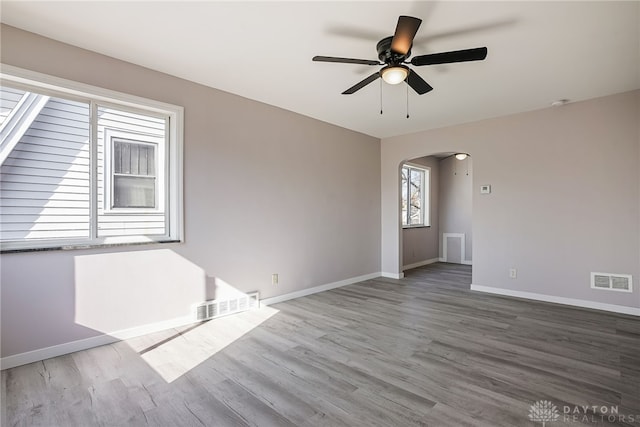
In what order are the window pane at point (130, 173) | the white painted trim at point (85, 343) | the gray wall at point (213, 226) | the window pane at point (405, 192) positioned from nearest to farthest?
1. the white painted trim at point (85, 343)
2. the gray wall at point (213, 226)
3. the window pane at point (130, 173)
4. the window pane at point (405, 192)

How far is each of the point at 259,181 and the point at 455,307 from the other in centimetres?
302

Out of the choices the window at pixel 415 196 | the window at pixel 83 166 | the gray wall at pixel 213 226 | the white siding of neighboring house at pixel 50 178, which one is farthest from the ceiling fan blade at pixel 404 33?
the window at pixel 415 196

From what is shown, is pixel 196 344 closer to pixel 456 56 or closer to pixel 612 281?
pixel 456 56

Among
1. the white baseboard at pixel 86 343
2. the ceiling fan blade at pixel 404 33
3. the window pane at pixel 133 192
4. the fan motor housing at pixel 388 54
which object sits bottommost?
the white baseboard at pixel 86 343

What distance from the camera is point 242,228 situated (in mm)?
3963

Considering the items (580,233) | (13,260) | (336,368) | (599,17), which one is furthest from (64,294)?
(580,233)

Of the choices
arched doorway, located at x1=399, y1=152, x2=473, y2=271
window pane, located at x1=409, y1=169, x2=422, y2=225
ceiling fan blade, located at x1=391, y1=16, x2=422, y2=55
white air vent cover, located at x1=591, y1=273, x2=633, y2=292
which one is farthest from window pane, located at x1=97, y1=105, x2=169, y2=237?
window pane, located at x1=409, y1=169, x2=422, y2=225

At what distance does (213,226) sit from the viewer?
3686 millimetres

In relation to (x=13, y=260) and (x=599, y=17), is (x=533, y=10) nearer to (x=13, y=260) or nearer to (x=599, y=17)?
(x=599, y=17)

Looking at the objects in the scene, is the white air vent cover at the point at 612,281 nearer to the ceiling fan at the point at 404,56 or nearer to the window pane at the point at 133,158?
the ceiling fan at the point at 404,56

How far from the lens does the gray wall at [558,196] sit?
388cm

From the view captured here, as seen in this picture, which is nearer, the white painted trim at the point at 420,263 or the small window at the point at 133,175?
the small window at the point at 133,175

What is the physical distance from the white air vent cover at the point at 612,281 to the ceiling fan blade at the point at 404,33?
12.7 feet

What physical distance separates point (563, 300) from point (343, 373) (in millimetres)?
3602
